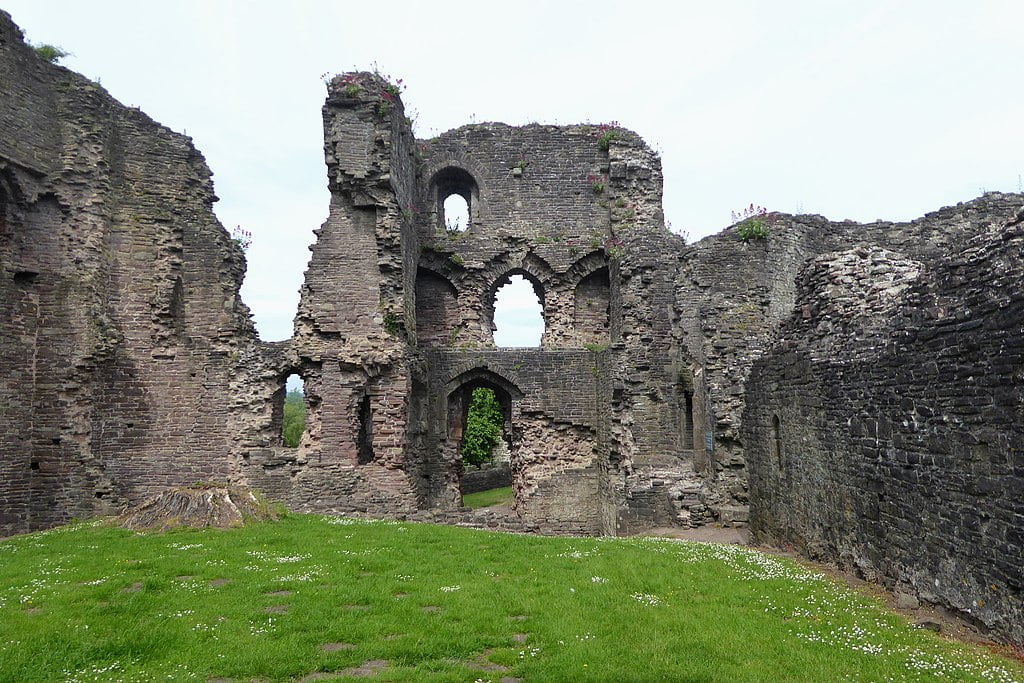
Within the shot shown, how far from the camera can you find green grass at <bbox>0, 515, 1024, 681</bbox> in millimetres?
5523

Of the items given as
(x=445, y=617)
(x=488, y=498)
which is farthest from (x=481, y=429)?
(x=445, y=617)

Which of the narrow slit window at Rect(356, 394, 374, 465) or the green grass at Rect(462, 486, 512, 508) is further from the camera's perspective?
the green grass at Rect(462, 486, 512, 508)

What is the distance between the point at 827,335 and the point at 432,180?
15291mm

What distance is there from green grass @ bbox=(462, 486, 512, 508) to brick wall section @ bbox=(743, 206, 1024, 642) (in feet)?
54.3

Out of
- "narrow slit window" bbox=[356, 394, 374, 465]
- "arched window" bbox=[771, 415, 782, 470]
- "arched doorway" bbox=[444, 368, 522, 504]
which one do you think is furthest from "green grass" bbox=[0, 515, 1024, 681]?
"arched doorway" bbox=[444, 368, 522, 504]

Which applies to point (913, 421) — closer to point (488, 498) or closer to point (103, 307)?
point (103, 307)

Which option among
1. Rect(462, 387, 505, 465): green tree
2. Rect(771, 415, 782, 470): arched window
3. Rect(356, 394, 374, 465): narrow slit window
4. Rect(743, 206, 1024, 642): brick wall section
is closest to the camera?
→ Rect(743, 206, 1024, 642): brick wall section

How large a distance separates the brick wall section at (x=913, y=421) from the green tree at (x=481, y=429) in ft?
76.8

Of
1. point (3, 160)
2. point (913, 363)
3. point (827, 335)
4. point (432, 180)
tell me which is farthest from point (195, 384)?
point (913, 363)

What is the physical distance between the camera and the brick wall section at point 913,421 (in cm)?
589

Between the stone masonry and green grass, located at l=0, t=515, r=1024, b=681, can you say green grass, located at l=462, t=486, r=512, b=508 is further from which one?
green grass, located at l=0, t=515, r=1024, b=681

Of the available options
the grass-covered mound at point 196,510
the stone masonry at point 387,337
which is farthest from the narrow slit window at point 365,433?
the grass-covered mound at point 196,510

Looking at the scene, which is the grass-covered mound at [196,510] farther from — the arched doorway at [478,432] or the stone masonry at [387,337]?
the arched doorway at [478,432]

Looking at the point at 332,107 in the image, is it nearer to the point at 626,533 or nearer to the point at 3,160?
the point at 3,160
